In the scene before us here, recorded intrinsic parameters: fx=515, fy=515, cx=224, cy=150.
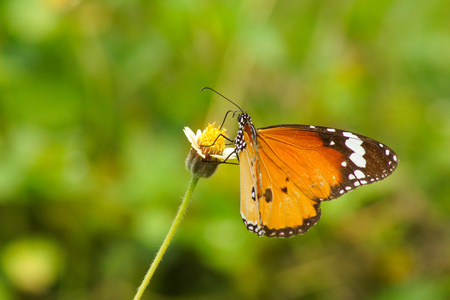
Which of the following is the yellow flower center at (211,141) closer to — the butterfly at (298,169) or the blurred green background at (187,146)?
the butterfly at (298,169)

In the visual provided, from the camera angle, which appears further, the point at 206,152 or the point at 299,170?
the point at 299,170

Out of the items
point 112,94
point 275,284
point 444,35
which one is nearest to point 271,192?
point 275,284

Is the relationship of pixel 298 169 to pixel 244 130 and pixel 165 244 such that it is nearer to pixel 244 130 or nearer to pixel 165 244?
pixel 244 130

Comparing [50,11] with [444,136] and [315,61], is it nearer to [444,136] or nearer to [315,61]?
[315,61]

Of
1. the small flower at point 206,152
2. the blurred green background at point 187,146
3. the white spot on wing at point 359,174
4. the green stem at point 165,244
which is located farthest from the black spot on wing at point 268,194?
the blurred green background at point 187,146

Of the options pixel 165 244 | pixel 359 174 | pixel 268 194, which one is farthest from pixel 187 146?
pixel 165 244
